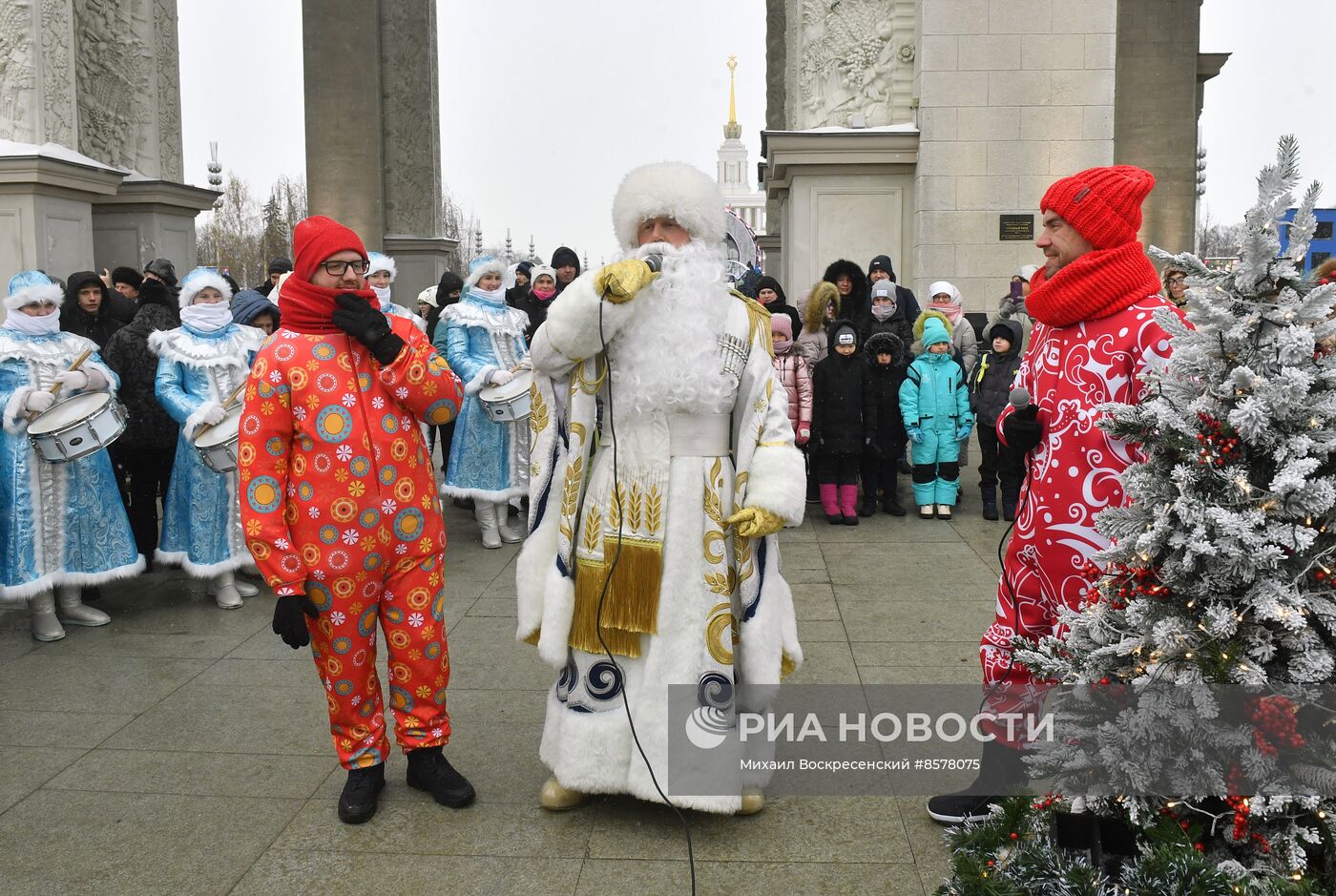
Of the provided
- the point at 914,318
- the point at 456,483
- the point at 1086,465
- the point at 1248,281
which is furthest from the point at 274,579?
the point at 914,318

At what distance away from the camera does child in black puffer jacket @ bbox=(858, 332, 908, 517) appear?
9414mm

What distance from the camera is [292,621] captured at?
3.59m

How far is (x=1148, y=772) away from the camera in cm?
244

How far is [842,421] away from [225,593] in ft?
15.6

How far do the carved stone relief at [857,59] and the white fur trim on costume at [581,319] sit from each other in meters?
10.1

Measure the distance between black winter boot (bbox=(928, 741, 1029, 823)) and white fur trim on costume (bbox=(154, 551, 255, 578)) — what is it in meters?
4.72

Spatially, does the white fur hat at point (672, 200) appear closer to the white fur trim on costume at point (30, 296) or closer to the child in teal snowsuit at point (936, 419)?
the white fur trim on costume at point (30, 296)

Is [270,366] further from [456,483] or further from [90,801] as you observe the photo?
[456,483]

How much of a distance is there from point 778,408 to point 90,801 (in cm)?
287

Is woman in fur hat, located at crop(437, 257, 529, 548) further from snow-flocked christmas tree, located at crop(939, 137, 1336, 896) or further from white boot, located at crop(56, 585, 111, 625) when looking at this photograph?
snow-flocked christmas tree, located at crop(939, 137, 1336, 896)

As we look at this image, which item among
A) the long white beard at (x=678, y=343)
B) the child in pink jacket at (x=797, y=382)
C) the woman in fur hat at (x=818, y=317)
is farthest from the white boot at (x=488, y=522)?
the long white beard at (x=678, y=343)

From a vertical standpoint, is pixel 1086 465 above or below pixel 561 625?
above

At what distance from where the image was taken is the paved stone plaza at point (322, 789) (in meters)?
3.59

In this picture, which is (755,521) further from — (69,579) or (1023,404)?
(69,579)
